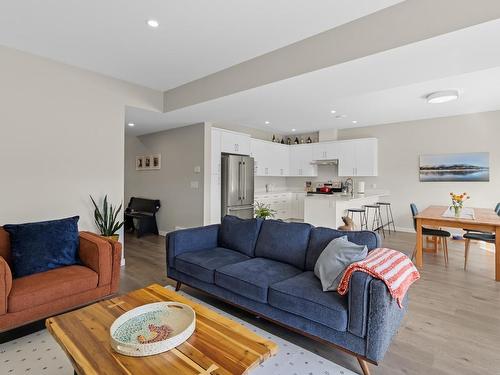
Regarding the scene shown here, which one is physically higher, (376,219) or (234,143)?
(234,143)

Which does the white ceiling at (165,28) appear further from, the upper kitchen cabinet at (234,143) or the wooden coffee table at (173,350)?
the wooden coffee table at (173,350)

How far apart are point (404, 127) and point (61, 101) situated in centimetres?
684

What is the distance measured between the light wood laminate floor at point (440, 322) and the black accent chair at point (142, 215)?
1.71m

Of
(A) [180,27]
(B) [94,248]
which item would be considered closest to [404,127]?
(A) [180,27]

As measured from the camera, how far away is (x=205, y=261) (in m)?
2.75

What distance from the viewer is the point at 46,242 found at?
2.58m

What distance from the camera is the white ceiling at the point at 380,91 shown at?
244cm

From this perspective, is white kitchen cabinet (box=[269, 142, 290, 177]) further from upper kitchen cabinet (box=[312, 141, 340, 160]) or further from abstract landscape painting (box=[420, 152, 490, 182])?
abstract landscape painting (box=[420, 152, 490, 182])

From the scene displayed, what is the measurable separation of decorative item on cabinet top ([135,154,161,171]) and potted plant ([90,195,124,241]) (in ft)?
8.13

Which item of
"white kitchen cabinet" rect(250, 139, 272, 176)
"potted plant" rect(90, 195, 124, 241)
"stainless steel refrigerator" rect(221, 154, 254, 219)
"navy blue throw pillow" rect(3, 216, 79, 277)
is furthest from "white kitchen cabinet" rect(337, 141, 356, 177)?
"navy blue throw pillow" rect(3, 216, 79, 277)

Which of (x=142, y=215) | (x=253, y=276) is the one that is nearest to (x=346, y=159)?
(x=142, y=215)

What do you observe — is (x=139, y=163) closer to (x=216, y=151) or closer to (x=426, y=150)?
(x=216, y=151)

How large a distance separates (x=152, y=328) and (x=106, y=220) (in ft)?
9.13

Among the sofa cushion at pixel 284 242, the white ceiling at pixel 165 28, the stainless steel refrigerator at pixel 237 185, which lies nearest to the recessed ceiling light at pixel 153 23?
the white ceiling at pixel 165 28
